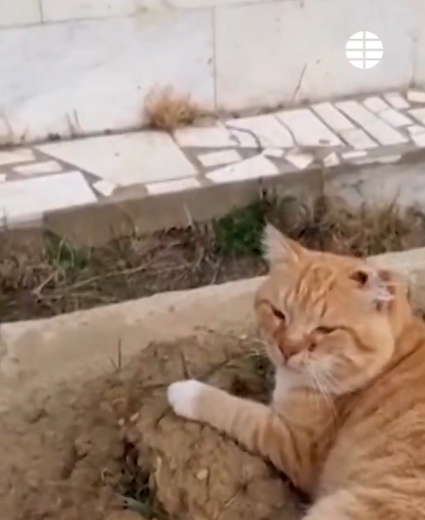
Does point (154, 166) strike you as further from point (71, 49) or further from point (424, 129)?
point (424, 129)

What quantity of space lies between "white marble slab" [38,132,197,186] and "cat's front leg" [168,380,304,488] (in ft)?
3.28

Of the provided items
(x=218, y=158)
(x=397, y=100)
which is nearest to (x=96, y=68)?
(x=218, y=158)

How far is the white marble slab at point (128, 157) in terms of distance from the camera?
102 inches

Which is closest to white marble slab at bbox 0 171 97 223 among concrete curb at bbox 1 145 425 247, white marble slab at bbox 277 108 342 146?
concrete curb at bbox 1 145 425 247

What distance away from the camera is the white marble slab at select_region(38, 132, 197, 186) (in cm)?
258

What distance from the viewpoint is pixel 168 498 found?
1560 mm

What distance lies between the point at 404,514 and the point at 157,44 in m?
1.76

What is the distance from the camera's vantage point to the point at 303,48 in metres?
2.91

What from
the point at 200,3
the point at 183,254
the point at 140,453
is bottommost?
the point at 183,254

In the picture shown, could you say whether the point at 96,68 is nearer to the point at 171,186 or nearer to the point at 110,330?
the point at 171,186

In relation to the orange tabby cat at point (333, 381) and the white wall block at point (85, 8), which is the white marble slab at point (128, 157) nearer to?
the white wall block at point (85, 8)

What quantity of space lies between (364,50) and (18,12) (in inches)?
40.8

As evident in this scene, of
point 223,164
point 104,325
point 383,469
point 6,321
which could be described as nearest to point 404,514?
point 383,469

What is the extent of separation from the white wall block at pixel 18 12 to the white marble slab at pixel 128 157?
13.7 inches
